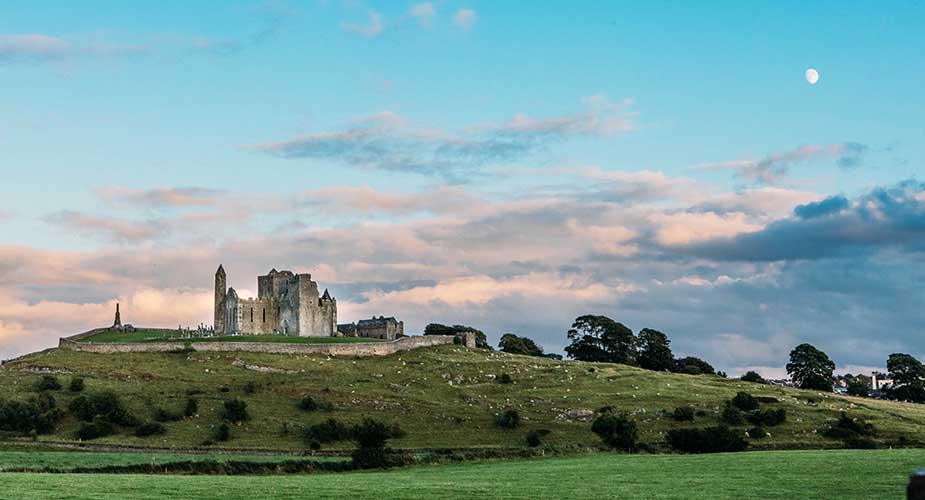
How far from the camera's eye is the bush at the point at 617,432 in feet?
315

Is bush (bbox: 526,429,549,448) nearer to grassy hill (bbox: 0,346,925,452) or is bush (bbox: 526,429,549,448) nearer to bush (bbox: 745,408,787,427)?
grassy hill (bbox: 0,346,925,452)

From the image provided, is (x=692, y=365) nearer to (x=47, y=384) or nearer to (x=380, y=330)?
(x=380, y=330)

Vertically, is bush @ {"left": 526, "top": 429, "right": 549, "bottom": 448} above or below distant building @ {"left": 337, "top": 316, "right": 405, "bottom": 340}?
below

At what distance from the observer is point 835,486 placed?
4738 centimetres

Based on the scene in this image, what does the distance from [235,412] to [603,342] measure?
92.7 meters

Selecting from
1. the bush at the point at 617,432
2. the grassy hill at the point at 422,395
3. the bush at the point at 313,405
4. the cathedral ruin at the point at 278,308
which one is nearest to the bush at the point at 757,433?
the grassy hill at the point at 422,395

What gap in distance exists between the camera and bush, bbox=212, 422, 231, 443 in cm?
10312

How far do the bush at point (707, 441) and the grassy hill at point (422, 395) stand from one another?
2394mm

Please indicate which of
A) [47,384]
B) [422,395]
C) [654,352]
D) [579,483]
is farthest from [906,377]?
[579,483]

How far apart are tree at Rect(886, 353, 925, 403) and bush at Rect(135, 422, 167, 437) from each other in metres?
118

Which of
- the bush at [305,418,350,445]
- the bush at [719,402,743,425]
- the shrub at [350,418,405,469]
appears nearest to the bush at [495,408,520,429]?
the shrub at [350,418,405,469]

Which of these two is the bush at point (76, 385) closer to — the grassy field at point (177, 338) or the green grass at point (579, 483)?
the grassy field at point (177, 338)

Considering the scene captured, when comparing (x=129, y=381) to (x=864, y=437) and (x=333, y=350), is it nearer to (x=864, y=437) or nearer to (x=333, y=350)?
(x=333, y=350)

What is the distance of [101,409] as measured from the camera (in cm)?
11231
